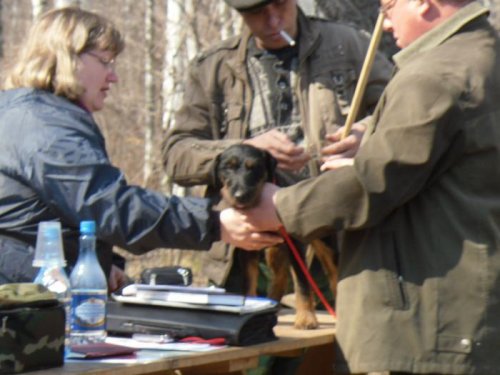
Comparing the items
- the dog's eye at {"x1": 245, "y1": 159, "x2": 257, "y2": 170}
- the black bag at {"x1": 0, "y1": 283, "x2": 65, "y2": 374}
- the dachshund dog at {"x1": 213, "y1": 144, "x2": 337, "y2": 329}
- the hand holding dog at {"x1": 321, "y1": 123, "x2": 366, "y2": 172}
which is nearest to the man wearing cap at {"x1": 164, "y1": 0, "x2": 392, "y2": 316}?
the dachshund dog at {"x1": 213, "y1": 144, "x2": 337, "y2": 329}

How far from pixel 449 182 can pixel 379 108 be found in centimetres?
35

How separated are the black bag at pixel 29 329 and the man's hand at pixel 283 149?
1659mm

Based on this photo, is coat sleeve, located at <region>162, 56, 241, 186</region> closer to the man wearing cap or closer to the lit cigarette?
the man wearing cap

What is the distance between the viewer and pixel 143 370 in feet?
11.2

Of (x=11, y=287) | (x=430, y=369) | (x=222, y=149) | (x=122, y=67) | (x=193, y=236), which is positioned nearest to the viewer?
(x=11, y=287)

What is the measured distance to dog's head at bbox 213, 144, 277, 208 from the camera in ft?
15.0

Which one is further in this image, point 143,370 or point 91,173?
point 91,173

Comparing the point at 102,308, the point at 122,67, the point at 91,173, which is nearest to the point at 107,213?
the point at 91,173

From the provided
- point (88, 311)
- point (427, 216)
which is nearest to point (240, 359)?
point (88, 311)

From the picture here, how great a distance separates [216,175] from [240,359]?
137 centimetres

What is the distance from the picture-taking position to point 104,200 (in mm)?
3973

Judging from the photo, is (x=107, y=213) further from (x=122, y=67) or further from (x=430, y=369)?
(x=122, y=67)

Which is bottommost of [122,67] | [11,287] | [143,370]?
[122,67]

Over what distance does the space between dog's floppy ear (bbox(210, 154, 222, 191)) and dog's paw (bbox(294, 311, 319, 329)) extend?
0.76 m
